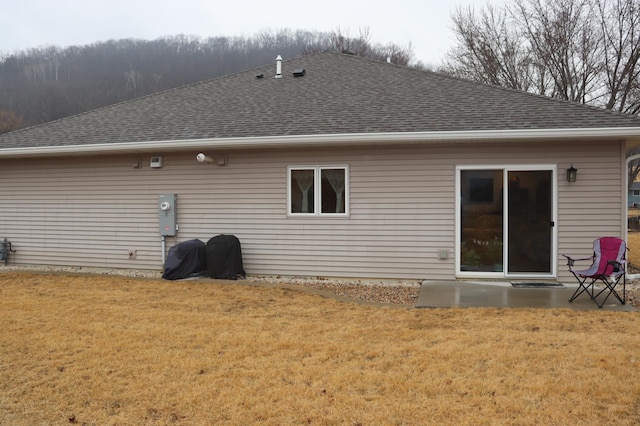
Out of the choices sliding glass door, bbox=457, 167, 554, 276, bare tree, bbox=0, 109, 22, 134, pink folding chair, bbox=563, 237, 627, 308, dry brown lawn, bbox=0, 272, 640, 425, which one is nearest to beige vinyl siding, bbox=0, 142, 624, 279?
sliding glass door, bbox=457, 167, 554, 276

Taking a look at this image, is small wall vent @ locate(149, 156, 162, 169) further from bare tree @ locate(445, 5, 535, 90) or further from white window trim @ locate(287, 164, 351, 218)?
bare tree @ locate(445, 5, 535, 90)

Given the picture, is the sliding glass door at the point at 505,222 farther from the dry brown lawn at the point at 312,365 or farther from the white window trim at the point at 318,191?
the dry brown lawn at the point at 312,365

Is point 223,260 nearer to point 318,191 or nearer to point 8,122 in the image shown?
point 318,191

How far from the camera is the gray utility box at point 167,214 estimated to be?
8984mm

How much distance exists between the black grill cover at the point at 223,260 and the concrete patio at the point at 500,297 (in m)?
3.03

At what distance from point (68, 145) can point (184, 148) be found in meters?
2.34

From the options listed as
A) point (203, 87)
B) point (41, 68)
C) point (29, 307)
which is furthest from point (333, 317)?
point (41, 68)

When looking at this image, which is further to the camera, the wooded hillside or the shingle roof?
the wooded hillside

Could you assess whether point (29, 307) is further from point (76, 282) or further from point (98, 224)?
point (98, 224)

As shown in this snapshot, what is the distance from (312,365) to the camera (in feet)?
13.1

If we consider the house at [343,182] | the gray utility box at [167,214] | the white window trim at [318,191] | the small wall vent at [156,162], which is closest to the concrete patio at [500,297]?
the house at [343,182]

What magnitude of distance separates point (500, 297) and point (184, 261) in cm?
491

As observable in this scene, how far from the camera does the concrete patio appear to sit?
241 inches

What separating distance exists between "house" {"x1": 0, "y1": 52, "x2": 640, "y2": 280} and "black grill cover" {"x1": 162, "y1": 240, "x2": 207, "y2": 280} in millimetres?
576
